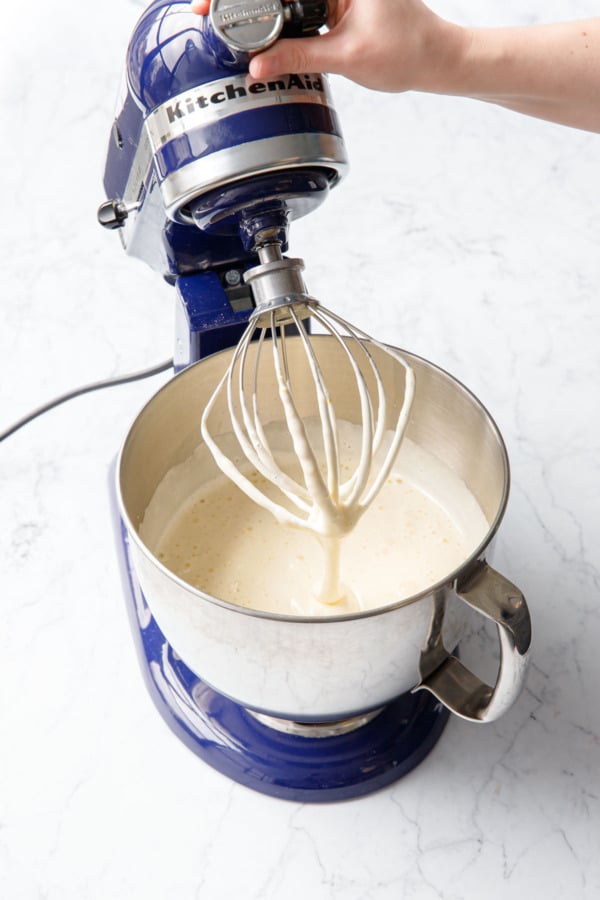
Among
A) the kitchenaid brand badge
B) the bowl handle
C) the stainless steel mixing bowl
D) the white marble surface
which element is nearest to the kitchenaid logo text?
the kitchenaid brand badge

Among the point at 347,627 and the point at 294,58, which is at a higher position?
the point at 294,58

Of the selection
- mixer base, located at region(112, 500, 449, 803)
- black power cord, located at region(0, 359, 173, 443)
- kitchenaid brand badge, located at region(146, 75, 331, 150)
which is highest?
kitchenaid brand badge, located at region(146, 75, 331, 150)

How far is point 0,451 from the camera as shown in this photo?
0.93 metres

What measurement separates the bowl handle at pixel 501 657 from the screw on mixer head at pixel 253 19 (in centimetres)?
32

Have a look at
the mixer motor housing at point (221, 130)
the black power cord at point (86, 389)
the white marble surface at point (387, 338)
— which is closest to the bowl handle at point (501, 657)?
the white marble surface at point (387, 338)

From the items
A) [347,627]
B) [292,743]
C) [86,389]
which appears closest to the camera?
[347,627]

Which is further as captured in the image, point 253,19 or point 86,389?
point 86,389

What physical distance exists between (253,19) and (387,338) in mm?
502

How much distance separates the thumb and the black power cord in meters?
0.43

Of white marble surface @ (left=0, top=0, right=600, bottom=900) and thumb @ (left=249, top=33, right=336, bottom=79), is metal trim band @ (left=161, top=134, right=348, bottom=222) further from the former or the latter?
white marble surface @ (left=0, top=0, right=600, bottom=900)

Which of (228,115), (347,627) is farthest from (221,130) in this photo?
(347,627)

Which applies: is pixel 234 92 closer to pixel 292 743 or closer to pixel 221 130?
pixel 221 130

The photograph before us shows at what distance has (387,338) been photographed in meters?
1.02

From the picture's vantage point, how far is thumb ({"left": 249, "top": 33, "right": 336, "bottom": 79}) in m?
0.56
